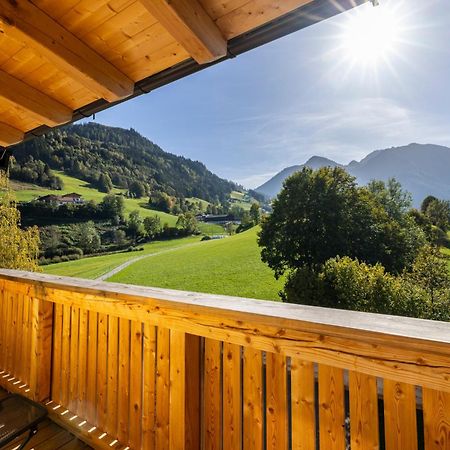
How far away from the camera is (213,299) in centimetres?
124

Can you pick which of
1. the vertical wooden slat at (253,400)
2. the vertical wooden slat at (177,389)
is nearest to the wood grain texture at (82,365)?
the vertical wooden slat at (177,389)

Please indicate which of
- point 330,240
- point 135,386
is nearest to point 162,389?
point 135,386

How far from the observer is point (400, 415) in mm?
810

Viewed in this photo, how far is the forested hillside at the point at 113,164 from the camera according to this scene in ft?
143

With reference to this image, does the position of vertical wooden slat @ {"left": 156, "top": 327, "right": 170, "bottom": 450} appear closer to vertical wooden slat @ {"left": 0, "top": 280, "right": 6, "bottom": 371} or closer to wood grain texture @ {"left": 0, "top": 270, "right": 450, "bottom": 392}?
wood grain texture @ {"left": 0, "top": 270, "right": 450, "bottom": 392}

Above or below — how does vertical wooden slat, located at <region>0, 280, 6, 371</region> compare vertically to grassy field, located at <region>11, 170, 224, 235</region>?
below

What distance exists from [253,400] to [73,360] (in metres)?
1.26

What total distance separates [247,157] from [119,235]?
205 ft

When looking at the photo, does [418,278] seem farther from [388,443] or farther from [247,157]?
[247,157]

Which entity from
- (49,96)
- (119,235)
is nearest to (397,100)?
(119,235)

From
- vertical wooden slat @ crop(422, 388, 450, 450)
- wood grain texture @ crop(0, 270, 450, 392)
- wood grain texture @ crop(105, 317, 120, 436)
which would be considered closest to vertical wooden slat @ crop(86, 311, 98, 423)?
wood grain texture @ crop(105, 317, 120, 436)

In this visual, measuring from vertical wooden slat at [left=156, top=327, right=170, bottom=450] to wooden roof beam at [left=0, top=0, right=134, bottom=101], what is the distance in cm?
135

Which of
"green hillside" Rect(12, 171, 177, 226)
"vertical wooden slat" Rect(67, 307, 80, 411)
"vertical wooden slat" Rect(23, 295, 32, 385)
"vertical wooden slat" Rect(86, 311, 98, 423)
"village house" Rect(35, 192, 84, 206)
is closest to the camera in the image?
"vertical wooden slat" Rect(86, 311, 98, 423)

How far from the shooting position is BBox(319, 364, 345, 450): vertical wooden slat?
2.99ft
